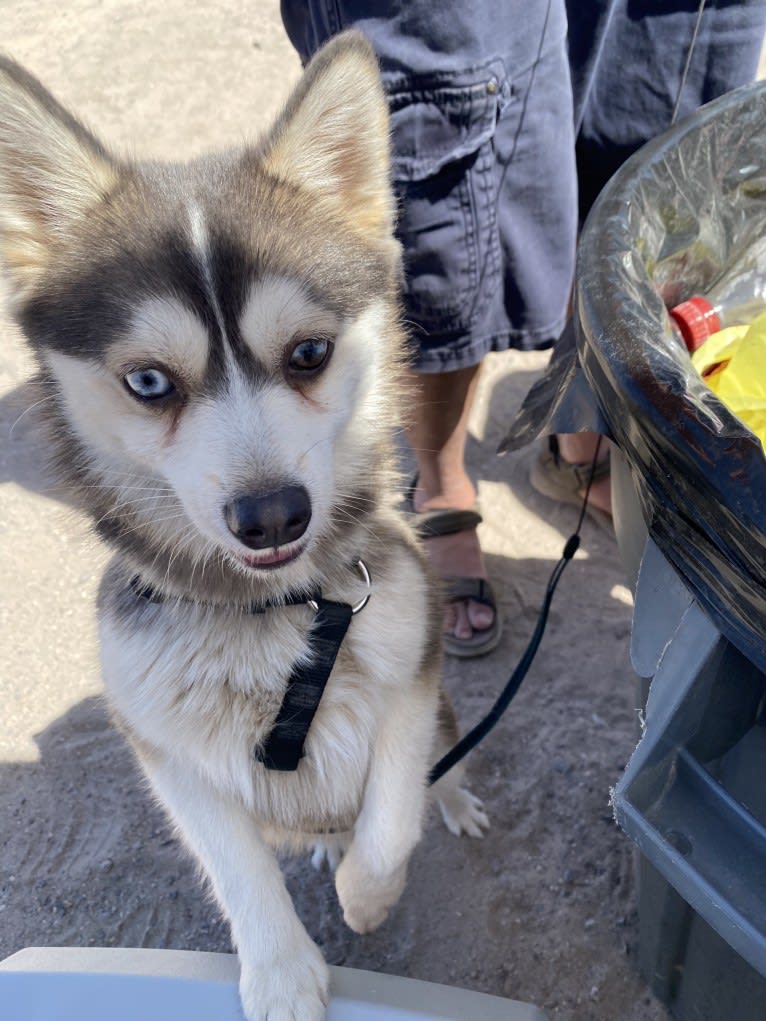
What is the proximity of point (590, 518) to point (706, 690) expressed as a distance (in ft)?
6.92

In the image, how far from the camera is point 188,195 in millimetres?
1582

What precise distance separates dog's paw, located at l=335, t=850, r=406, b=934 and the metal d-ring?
55 cm

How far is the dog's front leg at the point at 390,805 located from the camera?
6.08 feet

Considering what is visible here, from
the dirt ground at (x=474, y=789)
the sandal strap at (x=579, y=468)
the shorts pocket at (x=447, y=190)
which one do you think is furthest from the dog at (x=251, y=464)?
the sandal strap at (x=579, y=468)

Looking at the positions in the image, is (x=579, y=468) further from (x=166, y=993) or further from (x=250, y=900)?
(x=166, y=993)

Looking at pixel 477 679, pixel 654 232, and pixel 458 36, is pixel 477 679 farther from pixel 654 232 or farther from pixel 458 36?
pixel 458 36

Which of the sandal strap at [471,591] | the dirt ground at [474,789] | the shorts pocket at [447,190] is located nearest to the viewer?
the shorts pocket at [447,190]

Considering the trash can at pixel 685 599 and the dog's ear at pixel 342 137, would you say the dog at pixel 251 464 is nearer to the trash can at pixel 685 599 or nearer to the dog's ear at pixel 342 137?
the dog's ear at pixel 342 137


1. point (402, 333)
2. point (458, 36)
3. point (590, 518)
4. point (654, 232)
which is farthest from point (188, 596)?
point (590, 518)

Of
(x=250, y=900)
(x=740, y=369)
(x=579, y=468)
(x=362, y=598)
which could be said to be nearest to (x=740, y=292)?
(x=740, y=369)

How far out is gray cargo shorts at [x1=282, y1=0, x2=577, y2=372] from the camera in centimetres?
201

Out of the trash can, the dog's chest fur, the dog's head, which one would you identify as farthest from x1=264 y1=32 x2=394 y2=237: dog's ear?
the dog's chest fur

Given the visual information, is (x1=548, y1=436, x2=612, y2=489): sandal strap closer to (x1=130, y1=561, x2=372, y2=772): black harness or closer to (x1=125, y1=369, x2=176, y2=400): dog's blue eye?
(x1=130, y1=561, x2=372, y2=772): black harness

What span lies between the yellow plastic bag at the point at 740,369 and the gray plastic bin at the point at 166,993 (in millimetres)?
1137
